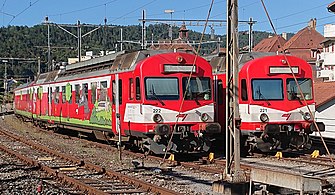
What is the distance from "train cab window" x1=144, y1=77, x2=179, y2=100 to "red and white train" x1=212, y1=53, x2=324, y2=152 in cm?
225

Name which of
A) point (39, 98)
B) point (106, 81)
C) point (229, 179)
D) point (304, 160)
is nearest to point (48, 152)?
point (106, 81)

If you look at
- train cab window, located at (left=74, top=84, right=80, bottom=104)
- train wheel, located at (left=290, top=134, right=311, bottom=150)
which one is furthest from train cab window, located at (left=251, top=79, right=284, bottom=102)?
train cab window, located at (left=74, top=84, right=80, bottom=104)

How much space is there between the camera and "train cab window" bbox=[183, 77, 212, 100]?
16.4 m

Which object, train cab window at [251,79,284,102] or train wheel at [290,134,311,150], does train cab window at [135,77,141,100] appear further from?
train wheel at [290,134,311,150]

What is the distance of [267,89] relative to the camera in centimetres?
1705

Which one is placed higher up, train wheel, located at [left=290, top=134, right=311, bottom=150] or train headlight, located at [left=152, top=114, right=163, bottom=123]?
train headlight, located at [left=152, top=114, right=163, bottom=123]

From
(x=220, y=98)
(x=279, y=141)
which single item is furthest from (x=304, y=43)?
(x=279, y=141)

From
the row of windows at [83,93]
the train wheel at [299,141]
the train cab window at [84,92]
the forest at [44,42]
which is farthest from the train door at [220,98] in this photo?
the forest at [44,42]

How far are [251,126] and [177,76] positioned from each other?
108 inches

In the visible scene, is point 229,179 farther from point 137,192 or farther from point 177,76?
point 177,76

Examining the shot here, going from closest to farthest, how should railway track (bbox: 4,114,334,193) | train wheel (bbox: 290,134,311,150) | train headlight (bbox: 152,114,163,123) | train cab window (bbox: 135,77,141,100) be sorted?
railway track (bbox: 4,114,334,193), train headlight (bbox: 152,114,163,123), train cab window (bbox: 135,77,141,100), train wheel (bbox: 290,134,311,150)

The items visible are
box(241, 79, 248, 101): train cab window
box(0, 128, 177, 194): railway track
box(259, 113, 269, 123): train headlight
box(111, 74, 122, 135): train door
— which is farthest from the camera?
box(111, 74, 122, 135): train door

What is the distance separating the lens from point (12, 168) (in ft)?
50.6

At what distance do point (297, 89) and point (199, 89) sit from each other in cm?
308
